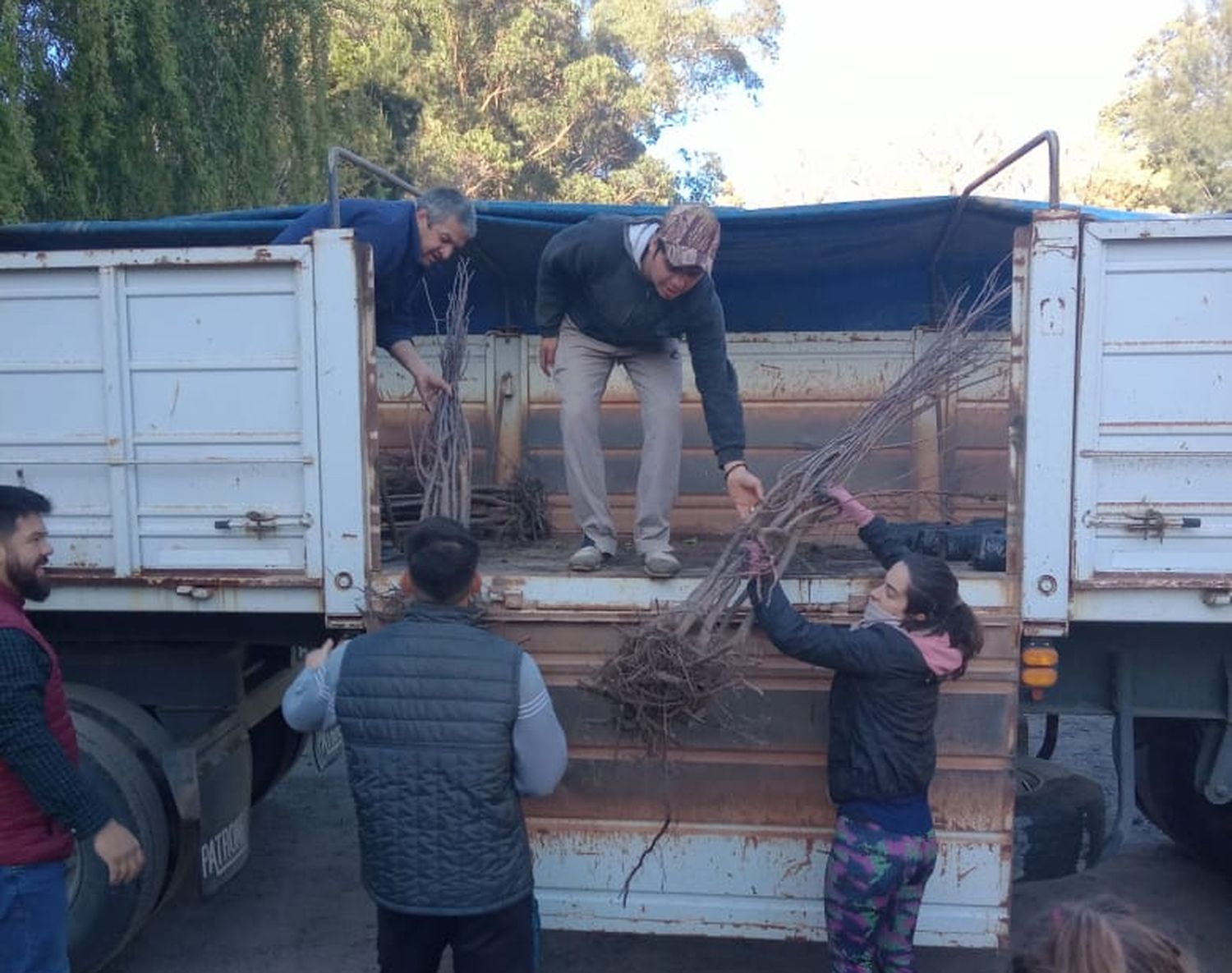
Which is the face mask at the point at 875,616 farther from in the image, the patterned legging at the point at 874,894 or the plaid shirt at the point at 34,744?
the plaid shirt at the point at 34,744

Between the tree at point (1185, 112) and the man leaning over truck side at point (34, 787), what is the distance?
30993 mm

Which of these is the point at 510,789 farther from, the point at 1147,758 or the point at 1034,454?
the point at 1147,758

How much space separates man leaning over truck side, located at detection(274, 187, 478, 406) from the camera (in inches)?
144

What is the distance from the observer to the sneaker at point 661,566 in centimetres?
320

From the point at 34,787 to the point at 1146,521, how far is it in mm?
2830

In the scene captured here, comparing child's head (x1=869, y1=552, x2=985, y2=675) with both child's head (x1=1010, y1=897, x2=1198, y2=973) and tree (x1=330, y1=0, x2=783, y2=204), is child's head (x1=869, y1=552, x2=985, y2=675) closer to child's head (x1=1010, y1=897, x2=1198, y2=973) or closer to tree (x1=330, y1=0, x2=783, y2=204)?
child's head (x1=1010, y1=897, x2=1198, y2=973)

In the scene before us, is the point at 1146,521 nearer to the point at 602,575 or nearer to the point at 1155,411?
the point at 1155,411

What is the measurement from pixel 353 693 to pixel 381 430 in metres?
2.47

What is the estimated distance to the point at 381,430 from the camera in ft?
15.5

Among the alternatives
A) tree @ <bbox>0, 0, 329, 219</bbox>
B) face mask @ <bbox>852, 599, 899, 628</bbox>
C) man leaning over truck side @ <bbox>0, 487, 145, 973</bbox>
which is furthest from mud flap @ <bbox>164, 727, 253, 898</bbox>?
tree @ <bbox>0, 0, 329, 219</bbox>

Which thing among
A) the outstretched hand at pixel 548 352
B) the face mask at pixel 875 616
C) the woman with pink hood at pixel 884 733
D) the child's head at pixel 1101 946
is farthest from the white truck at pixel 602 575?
the child's head at pixel 1101 946

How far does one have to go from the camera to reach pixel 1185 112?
33.1 meters

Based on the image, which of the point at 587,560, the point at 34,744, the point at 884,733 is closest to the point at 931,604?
the point at 884,733

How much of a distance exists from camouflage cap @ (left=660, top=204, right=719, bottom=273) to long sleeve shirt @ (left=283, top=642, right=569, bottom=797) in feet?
4.60
